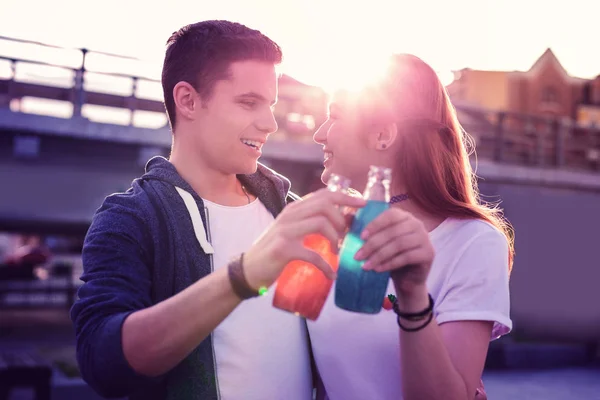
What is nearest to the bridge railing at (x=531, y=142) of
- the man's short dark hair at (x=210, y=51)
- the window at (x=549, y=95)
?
the man's short dark hair at (x=210, y=51)

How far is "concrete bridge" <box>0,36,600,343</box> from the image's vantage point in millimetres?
13664

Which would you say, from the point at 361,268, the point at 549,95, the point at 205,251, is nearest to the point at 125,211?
the point at 205,251

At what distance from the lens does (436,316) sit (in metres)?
2.28

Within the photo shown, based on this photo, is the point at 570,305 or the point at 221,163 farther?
the point at 570,305

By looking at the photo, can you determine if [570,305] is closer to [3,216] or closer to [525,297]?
[525,297]

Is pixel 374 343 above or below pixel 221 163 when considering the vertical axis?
below

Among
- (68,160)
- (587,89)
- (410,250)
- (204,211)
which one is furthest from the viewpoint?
(587,89)

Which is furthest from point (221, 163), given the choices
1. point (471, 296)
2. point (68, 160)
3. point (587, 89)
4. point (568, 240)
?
point (587, 89)

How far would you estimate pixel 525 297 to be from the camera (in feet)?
52.6

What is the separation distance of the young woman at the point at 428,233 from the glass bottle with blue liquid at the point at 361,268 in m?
0.33

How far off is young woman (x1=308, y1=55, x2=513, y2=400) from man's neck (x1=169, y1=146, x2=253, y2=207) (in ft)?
1.43

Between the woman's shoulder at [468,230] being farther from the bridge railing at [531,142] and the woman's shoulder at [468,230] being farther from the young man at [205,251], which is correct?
the bridge railing at [531,142]

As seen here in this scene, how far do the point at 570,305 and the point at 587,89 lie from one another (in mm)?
37786

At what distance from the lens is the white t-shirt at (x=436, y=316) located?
2.23 metres
